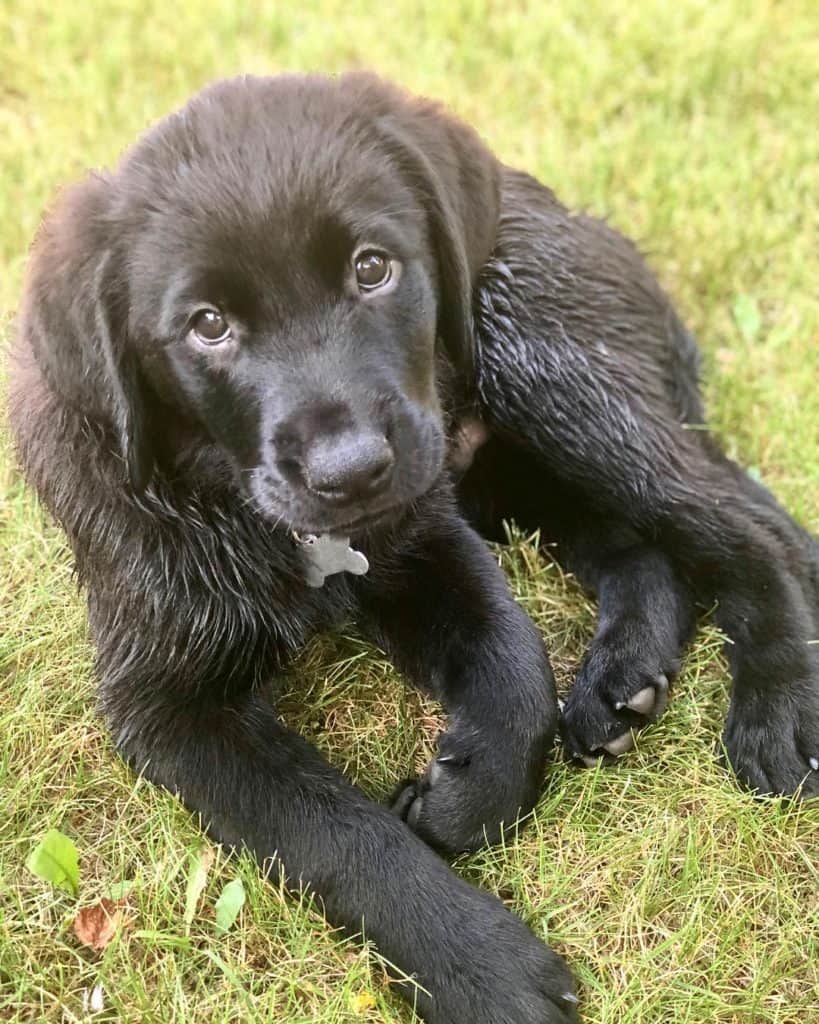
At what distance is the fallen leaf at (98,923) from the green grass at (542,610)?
0.03m

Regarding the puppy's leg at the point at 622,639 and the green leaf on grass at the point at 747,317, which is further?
the green leaf on grass at the point at 747,317

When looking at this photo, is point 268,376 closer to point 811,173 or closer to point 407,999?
point 407,999

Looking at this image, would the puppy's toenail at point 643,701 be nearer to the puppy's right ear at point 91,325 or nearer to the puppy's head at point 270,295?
the puppy's head at point 270,295

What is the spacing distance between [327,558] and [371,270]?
0.68m

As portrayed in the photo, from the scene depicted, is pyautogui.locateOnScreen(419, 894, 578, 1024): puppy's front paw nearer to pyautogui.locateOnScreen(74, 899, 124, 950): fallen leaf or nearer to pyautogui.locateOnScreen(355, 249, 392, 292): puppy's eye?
pyautogui.locateOnScreen(74, 899, 124, 950): fallen leaf

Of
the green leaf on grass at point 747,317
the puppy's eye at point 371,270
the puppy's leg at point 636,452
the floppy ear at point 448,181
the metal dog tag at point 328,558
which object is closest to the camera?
the puppy's eye at point 371,270

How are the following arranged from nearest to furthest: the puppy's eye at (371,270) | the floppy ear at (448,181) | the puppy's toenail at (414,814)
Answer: the puppy's eye at (371,270) → the floppy ear at (448,181) → the puppy's toenail at (414,814)

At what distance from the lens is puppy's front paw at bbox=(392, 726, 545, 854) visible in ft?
7.57

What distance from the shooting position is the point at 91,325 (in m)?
2.09

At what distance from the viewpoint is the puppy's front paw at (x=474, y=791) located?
231 cm

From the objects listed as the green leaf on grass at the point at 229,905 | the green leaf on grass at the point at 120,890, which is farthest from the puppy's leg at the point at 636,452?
the green leaf on grass at the point at 120,890

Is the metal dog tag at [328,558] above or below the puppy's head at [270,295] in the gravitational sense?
below

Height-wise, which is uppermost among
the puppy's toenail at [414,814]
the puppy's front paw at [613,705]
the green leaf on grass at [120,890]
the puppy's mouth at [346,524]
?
the puppy's mouth at [346,524]

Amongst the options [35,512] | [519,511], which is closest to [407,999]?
[519,511]
